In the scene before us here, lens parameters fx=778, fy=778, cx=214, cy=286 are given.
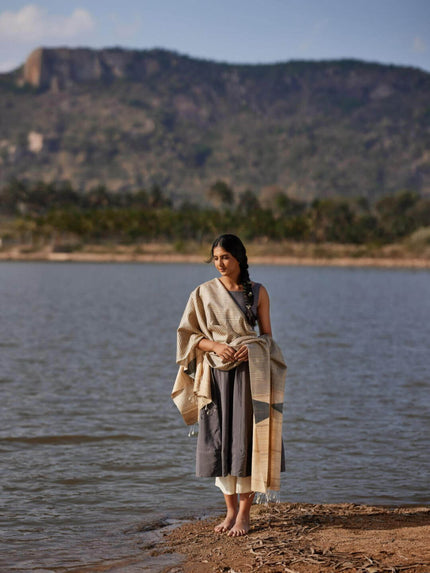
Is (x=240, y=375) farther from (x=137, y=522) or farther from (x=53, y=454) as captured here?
(x=53, y=454)

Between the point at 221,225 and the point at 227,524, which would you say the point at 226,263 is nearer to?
the point at 227,524

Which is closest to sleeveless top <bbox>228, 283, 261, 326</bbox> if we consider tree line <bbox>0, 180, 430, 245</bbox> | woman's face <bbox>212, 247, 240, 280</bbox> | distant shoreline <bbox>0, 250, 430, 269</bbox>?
woman's face <bbox>212, 247, 240, 280</bbox>

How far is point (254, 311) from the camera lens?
19.2 ft

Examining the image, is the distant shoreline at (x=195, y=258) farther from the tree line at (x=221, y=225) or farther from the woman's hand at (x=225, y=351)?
the woman's hand at (x=225, y=351)

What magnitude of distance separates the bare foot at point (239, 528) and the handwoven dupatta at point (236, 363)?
1.25ft

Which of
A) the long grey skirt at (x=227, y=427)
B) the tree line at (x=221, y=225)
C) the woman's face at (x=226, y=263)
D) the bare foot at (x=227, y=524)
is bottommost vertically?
the bare foot at (x=227, y=524)

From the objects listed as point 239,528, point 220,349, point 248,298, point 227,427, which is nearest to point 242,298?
point 248,298

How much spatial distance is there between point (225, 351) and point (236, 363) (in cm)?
16

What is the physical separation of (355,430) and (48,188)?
170m

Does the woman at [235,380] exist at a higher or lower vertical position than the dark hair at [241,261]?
lower

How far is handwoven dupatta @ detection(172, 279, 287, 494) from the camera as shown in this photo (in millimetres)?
5754

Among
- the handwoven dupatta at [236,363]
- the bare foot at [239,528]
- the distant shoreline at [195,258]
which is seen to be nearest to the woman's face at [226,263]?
the handwoven dupatta at [236,363]

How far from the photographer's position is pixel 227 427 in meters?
5.87

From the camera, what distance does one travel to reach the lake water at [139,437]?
7160 mm
